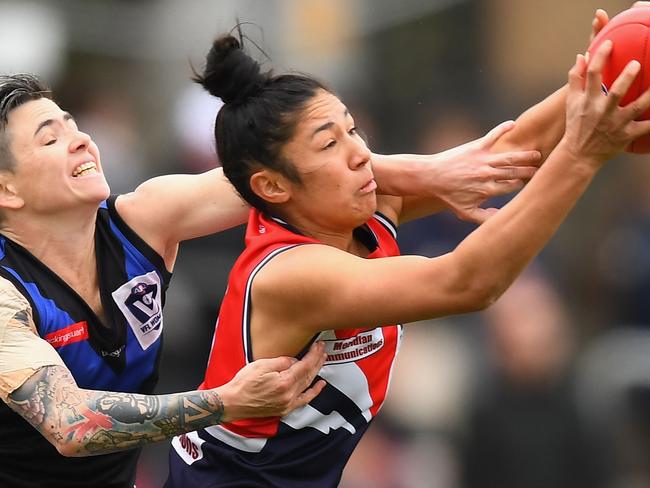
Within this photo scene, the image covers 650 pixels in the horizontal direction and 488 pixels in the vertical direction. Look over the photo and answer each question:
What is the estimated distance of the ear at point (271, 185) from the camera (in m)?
3.98

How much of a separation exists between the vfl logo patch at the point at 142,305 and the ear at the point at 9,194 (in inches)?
18.0

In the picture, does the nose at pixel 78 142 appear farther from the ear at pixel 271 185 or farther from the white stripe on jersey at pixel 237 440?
the white stripe on jersey at pixel 237 440

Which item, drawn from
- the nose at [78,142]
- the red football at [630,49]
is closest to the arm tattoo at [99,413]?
the nose at [78,142]

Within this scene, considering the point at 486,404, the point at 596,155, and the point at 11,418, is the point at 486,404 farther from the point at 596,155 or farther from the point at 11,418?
the point at 596,155

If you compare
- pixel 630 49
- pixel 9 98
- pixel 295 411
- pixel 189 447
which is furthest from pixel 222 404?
pixel 630 49

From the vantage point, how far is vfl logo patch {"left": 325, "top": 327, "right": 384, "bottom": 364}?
4023 mm

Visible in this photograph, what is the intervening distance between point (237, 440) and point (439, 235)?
378 cm

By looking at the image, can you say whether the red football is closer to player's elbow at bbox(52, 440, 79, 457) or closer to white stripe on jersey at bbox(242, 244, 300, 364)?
white stripe on jersey at bbox(242, 244, 300, 364)

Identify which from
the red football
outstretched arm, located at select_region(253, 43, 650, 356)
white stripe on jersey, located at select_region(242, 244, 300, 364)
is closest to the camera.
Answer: outstretched arm, located at select_region(253, 43, 650, 356)

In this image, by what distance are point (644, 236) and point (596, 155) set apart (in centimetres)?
465

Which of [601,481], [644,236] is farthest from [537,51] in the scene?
[601,481]

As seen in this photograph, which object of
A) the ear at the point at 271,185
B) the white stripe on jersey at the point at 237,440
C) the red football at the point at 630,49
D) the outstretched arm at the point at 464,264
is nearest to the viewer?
the outstretched arm at the point at 464,264

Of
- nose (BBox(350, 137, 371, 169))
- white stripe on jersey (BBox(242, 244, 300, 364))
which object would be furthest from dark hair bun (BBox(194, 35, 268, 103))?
white stripe on jersey (BBox(242, 244, 300, 364))

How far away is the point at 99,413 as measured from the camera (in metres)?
3.97
